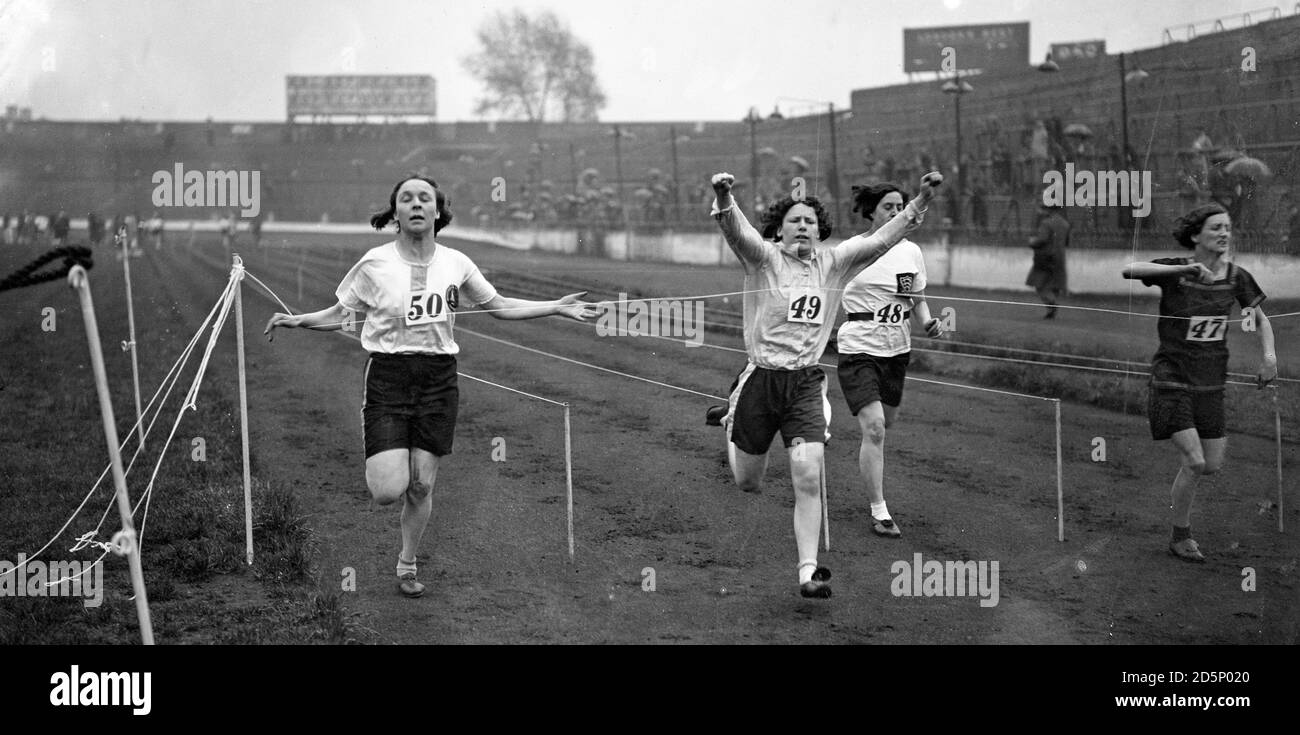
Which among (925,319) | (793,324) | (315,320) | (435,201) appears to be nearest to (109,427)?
(315,320)

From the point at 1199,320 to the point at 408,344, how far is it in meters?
4.64

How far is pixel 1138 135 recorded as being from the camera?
17.5 metres

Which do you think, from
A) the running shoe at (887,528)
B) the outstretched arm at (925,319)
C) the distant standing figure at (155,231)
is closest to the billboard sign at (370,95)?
the distant standing figure at (155,231)

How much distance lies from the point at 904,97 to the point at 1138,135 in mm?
4169

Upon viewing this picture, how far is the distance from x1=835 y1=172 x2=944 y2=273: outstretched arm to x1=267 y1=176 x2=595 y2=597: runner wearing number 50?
1465mm

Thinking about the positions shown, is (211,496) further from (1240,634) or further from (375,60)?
(1240,634)

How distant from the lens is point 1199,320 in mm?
7766

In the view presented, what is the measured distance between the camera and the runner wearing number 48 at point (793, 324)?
22.3ft

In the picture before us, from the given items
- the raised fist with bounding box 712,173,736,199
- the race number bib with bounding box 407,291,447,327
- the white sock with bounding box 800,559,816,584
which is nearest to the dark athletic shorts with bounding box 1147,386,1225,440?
the white sock with bounding box 800,559,816,584

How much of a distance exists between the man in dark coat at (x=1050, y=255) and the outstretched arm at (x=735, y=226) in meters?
12.8

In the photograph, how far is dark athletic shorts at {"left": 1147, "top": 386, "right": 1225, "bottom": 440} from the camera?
7.78m

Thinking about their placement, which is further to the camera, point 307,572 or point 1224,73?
point 1224,73

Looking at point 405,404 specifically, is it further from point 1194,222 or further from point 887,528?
point 1194,222
